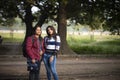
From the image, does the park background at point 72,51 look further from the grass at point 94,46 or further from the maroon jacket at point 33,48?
the maroon jacket at point 33,48

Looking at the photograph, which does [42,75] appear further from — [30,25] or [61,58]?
[30,25]

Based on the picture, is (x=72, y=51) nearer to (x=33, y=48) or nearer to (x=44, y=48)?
(x=44, y=48)

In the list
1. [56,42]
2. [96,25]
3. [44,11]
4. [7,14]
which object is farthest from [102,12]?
[56,42]

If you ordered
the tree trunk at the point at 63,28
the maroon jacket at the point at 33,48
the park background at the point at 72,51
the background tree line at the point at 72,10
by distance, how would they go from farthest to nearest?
the background tree line at the point at 72,10 → the tree trunk at the point at 63,28 → the park background at the point at 72,51 → the maroon jacket at the point at 33,48

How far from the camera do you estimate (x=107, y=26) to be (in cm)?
2641

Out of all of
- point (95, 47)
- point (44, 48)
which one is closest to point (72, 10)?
point (95, 47)

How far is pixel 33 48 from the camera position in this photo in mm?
9305

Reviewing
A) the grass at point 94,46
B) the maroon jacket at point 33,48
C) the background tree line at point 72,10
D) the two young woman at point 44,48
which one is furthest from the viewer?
the grass at point 94,46

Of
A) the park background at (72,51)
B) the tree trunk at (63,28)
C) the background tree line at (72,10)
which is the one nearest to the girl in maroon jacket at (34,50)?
the park background at (72,51)

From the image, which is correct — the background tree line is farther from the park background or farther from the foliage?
the foliage

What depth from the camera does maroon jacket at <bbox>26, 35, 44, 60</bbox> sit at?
917 cm

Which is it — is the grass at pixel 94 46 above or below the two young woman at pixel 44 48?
below

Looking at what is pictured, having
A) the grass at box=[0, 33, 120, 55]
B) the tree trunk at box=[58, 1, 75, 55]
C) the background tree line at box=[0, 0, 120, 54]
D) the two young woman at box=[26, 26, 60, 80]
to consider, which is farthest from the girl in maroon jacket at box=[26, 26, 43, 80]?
the grass at box=[0, 33, 120, 55]

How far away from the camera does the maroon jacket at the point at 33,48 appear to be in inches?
361
